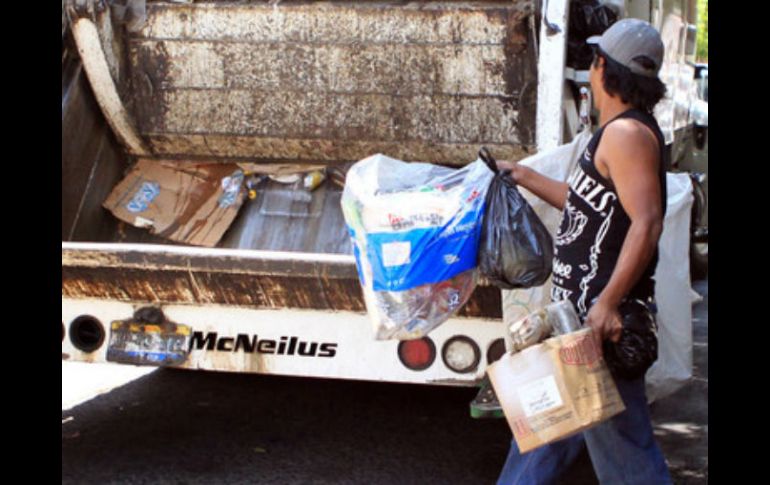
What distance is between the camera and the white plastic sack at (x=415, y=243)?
3637mm

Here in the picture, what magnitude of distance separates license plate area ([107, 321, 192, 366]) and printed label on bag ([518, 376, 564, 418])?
1.74 meters

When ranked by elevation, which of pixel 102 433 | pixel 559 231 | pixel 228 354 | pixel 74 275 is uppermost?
pixel 559 231

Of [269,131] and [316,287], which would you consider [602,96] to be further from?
[269,131]

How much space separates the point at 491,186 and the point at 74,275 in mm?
1630

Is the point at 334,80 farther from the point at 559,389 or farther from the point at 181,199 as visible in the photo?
the point at 559,389

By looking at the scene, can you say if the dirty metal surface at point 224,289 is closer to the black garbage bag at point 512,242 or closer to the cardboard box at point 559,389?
the black garbage bag at point 512,242

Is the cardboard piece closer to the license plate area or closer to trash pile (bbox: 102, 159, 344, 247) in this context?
trash pile (bbox: 102, 159, 344, 247)

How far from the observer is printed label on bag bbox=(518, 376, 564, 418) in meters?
3.00

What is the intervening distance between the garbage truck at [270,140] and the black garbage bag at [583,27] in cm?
5

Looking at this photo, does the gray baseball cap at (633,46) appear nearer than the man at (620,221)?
No

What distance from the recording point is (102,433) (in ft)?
17.2

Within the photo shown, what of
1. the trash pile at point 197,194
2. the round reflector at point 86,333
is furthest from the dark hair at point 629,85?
the trash pile at point 197,194

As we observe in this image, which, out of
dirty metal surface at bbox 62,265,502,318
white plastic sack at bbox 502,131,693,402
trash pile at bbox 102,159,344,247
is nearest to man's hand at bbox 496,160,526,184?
white plastic sack at bbox 502,131,693,402
